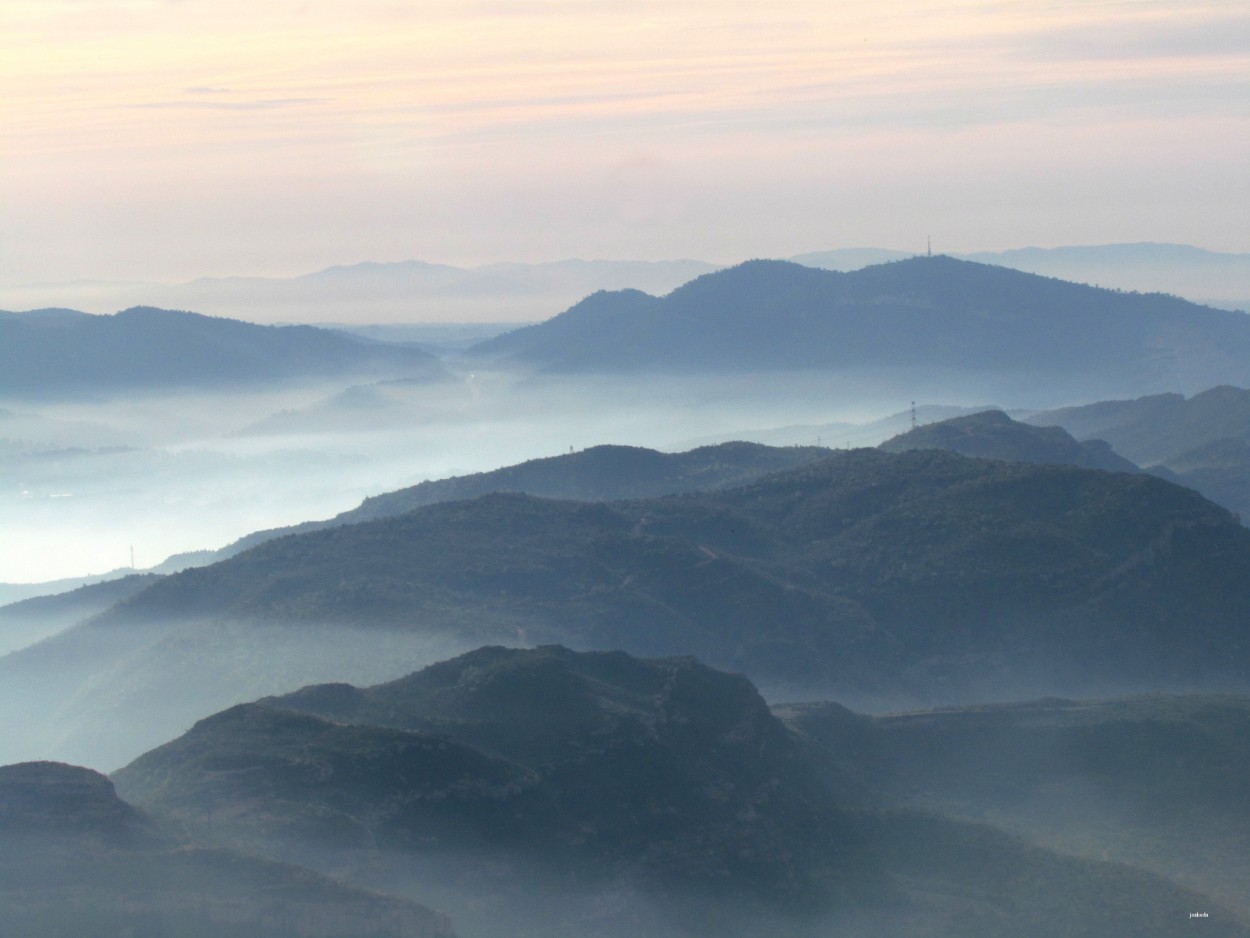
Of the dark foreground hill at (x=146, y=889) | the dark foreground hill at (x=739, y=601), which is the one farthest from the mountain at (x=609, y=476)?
the dark foreground hill at (x=146, y=889)

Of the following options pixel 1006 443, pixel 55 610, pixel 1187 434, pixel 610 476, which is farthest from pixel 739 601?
pixel 1187 434

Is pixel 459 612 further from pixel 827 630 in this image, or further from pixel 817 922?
pixel 817 922

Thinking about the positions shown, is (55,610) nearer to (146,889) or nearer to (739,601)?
(739,601)

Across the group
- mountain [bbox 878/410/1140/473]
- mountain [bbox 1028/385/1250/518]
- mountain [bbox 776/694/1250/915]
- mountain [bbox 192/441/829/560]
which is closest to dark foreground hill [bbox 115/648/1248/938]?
mountain [bbox 776/694/1250/915]

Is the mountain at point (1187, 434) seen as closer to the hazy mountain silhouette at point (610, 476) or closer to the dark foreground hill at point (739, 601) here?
the hazy mountain silhouette at point (610, 476)

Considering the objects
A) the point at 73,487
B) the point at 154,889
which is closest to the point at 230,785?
the point at 154,889

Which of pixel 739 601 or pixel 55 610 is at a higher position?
pixel 55 610

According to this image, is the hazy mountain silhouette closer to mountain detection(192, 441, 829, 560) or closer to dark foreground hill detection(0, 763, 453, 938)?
mountain detection(192, 441, 829, 560)
